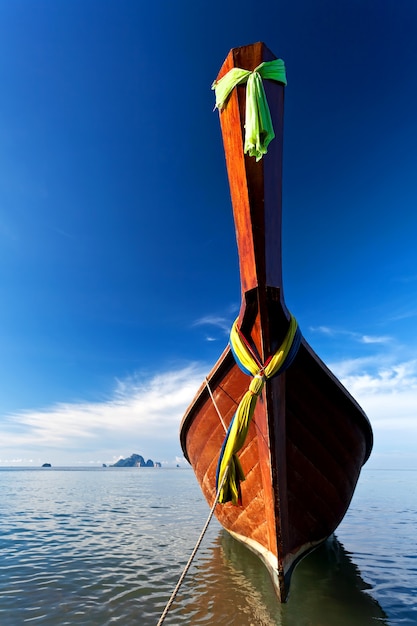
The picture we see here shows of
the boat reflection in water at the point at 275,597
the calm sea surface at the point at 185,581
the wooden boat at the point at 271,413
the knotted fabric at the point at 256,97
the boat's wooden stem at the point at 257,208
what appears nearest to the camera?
the knotted fabric at the point at 256,97

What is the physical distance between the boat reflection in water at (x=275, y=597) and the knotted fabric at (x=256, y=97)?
6.15m

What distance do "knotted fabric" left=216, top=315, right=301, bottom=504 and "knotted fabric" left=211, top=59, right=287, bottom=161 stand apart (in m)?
2.49

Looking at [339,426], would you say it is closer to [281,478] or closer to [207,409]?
[281,478]

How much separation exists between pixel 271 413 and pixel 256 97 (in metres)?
3.82

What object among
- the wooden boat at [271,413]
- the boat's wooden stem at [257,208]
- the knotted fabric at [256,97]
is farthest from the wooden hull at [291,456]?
the knotted fabric at [256,97]

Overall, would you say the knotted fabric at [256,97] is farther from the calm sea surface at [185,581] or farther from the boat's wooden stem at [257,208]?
the calm sea surface at [185,581]

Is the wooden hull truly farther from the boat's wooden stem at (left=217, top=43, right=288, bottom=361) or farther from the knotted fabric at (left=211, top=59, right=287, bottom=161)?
the knotted fabric at (left=211, top=59, right=287, bottom=161)

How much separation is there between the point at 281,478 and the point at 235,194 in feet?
13.5

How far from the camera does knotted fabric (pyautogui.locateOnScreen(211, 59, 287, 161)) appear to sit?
327 centimetres

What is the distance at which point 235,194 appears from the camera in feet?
13.1

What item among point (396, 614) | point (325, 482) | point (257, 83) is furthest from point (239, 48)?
point (396, 614)

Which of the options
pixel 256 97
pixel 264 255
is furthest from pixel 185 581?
pixel 256 97

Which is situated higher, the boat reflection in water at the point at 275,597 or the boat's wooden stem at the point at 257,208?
the boat's wooden stem at the point at 257,208

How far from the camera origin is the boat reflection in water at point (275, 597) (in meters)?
5.00
